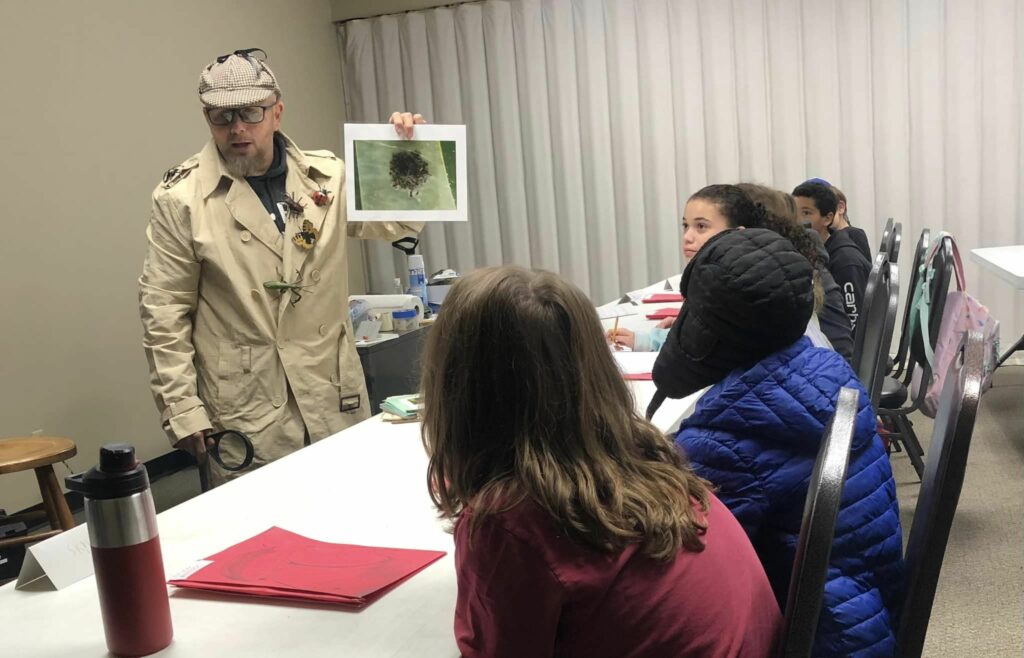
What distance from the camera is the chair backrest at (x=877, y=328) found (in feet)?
6.78

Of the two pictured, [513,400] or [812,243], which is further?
A: [812,243]

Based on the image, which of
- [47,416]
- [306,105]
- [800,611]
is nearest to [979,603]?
[800,611]

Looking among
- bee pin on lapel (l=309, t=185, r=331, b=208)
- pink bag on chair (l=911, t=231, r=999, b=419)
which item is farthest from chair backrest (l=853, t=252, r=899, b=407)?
bee pin on lapel (l=309, t=185, r=331, b=208)

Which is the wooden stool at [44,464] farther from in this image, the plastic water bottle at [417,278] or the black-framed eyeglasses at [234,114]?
the plastic water bottle at [417,278]

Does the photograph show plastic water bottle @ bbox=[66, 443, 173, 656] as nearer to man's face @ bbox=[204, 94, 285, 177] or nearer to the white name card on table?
the white name card on table

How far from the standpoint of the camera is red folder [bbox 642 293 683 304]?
10.8 feet

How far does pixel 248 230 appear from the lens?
7.63ft

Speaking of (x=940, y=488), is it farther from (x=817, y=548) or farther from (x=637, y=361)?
(x=637, y=361)

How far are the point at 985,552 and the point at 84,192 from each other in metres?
3.64

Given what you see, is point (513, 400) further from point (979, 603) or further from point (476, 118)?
point (476, 118)

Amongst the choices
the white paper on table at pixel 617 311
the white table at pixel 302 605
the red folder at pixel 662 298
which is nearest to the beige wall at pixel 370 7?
the red folder at pixel 662 298

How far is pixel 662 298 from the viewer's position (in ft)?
11.0

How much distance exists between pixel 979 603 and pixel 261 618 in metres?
2.00

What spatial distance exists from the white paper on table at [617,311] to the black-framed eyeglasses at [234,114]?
1218 millimetres
